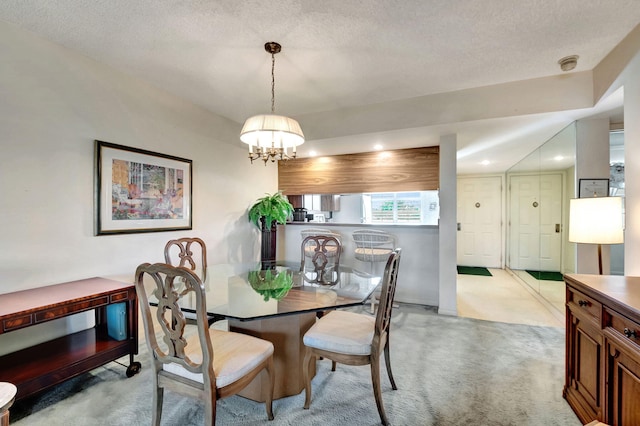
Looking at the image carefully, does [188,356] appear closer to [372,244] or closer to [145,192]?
[145,192]

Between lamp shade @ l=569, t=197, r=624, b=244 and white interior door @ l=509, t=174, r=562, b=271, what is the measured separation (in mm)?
1844

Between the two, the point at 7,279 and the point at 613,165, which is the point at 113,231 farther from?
the point at 613,165

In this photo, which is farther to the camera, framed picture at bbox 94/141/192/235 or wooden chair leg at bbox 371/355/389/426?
framed picture at bbox 94/141/192/235

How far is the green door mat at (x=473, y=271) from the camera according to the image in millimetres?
5812

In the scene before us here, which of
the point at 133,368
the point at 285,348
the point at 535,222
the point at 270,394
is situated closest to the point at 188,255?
the point at 133,368

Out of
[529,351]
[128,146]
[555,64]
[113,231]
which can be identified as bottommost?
[529,351]

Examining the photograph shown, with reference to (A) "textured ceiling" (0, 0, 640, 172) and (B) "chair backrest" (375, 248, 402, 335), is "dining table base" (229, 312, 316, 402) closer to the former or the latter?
(B) "chair backrest" (375, 248, 402, 335)

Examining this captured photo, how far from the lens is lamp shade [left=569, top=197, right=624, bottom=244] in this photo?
6.40 feet

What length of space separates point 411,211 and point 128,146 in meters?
5.06

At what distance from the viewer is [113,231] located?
254 cm

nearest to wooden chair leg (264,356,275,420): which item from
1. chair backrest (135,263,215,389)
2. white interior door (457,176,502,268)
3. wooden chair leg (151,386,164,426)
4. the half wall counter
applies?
chair backrest (135,263,215,389)

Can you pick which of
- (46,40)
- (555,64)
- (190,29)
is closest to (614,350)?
(555,64)

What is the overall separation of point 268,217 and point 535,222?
4302 mm

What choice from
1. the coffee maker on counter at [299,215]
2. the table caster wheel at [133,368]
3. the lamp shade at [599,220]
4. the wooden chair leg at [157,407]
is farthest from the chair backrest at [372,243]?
the wooden chair leg at [157,407]
